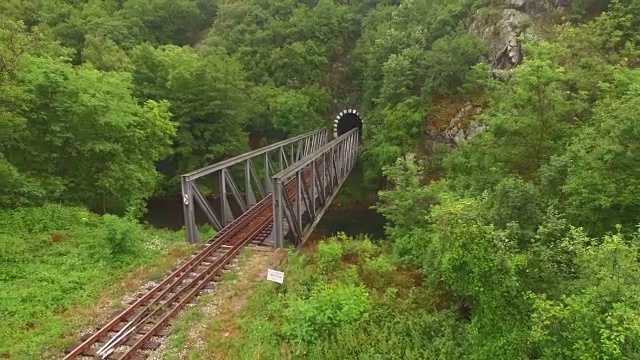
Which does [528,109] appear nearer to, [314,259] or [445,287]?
[445,287]

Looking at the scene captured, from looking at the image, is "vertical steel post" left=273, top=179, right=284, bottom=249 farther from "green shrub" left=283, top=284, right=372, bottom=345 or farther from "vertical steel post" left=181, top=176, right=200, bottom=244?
"green shrub" left=283, top=284, right=372, bottom=345

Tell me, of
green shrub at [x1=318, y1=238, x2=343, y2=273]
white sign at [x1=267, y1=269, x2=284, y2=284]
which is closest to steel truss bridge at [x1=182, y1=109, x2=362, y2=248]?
green shrub at [x1=318, y1=238, x2=343, y2=273]

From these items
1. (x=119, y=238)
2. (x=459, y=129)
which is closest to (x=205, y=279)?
(x=119, y=238)

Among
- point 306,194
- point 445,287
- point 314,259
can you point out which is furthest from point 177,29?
point 445,287

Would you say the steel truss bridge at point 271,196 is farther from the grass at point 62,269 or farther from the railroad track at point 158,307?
the grass at point 62,269

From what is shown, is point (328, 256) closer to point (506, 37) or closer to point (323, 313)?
point (323, 313)

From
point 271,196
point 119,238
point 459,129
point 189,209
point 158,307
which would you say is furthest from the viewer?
point 459,129
